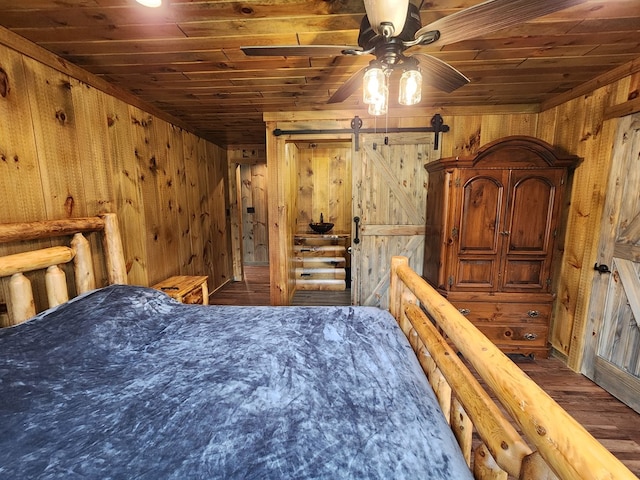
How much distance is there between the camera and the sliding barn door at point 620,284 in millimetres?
1973

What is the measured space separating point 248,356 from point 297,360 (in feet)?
0.74

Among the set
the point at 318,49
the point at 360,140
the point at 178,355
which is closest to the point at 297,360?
the point at 178,355

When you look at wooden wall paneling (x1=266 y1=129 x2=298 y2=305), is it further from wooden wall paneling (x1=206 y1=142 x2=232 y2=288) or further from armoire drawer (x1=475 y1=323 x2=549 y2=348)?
armoire drawer (x1=475 y1=323 x2=549 y2=348)

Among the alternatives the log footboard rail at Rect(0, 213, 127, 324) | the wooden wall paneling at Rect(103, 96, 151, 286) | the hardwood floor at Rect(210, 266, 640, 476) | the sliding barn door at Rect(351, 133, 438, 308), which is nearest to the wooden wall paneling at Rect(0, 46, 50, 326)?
the log footboard rail at Rect(0, 213, 127, 324)

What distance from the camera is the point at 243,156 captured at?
15.6 feet

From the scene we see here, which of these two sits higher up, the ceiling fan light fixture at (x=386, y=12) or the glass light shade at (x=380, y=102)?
the ceiling fan light fixture at (x=386, y=12)

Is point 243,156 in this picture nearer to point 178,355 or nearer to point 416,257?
point 416,257

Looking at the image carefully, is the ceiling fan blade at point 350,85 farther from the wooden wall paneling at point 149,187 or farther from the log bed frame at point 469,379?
the wooden wall paneling at point 149,187

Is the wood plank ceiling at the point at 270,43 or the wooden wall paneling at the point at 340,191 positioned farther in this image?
the wooden wall paneling at the point at 340,191

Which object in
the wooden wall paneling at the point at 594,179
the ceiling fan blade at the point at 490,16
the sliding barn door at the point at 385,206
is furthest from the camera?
the sliding barn door at the point at 385,206

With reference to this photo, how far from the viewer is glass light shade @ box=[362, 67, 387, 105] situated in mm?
1265

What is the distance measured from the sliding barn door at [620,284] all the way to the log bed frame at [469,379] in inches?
54.1

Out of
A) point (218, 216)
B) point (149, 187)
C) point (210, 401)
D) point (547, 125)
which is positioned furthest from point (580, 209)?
point (218, 216)

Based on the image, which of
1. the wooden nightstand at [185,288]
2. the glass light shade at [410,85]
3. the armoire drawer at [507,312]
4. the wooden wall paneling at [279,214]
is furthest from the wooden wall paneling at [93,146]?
the armoire drawer at [507,312]
